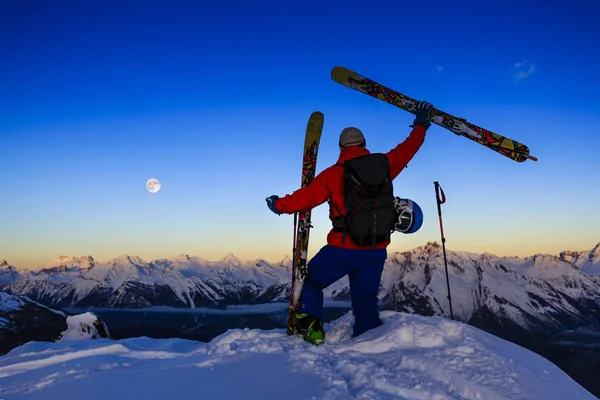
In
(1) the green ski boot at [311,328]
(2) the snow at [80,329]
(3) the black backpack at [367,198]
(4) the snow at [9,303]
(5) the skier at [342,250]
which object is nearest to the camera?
(3) the black backpack at [367,198]

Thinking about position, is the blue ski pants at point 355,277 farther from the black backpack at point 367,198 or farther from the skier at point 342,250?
the black backpack at point 367,198

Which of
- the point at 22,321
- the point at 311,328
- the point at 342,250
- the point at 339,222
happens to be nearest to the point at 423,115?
the point at 339,222

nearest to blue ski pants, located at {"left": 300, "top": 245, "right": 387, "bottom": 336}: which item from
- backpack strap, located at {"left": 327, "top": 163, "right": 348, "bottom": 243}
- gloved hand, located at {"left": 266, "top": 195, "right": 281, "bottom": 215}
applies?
backpack strap, located at {"left": 327, "top": 163, "right": 348, "bottom": 243}

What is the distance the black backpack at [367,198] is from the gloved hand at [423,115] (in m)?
1.81

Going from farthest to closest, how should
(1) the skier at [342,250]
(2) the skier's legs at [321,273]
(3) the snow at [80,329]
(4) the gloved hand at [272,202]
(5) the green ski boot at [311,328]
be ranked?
(3) the snow at [80,329]
(4) the gloved hand at [272,202]
(2) the skier's legs at [321,273]
(1) the skier at [342,250]
(5) the green ski boot at [311,328]

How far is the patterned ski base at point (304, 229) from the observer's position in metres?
8.35

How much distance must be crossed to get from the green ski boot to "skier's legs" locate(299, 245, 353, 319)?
0.35 ft

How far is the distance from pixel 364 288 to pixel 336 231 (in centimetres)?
115

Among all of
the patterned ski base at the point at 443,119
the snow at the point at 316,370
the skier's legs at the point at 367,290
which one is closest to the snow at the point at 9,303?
the patterned ski base at the point at 443,119

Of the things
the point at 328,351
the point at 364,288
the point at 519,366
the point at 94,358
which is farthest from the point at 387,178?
the point at 94,358

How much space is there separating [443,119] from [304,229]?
4.38 m

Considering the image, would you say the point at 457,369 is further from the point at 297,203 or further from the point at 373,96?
the point at 373,96

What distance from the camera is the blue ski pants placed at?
7.32 meters

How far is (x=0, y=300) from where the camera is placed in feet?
484
